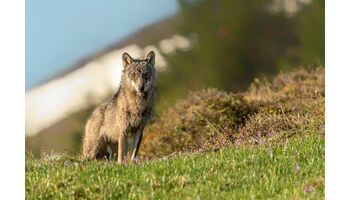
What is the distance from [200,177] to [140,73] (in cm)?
347

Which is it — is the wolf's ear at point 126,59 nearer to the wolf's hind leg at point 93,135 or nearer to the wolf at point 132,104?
the wolf at point 132,104

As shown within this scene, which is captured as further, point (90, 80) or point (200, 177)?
point (90, 80)

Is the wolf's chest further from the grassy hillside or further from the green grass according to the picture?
the green grass

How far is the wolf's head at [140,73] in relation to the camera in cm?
1408

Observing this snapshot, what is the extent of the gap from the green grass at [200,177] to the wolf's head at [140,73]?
2.04 metres

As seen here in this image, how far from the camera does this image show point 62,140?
30000mm

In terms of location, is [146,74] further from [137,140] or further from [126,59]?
[137,140]

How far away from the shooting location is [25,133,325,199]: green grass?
10445mm

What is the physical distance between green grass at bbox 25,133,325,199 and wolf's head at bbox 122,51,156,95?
204 cm

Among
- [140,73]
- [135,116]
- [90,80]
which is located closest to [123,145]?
[135,116]

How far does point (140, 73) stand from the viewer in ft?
46.2

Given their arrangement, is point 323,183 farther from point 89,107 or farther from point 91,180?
point 89,107

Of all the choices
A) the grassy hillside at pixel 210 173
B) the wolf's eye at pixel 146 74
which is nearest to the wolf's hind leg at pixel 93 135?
the wolf's eye at pixel 146 74

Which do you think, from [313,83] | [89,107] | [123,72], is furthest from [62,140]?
[123,72]
